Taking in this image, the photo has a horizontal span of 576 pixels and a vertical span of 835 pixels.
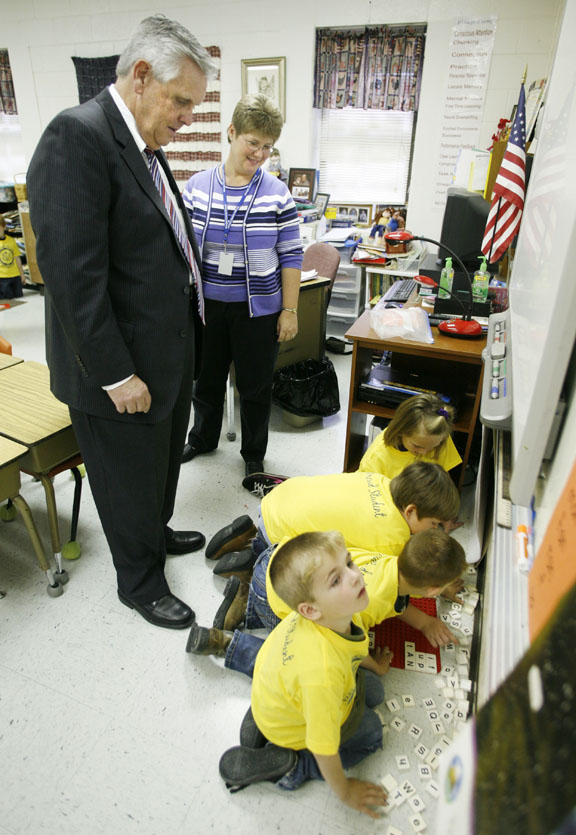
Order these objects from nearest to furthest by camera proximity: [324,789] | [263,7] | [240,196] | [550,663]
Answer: [550,663], [324,789], [240,196], [263,7]

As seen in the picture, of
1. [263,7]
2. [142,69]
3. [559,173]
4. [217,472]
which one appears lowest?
[217,472]

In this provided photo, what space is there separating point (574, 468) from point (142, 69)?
1187 mm

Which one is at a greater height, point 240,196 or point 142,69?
point 142,69

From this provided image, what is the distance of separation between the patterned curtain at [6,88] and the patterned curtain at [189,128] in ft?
3.05

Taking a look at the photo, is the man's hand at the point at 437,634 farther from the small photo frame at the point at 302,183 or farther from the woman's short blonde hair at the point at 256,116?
the small photo frame at the point at 302,183

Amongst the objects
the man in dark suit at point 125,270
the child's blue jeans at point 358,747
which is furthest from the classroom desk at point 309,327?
the child's blue jeans at point 358,747

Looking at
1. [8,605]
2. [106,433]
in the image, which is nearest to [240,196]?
[106,433]

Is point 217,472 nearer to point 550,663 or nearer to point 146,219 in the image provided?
point 146,219

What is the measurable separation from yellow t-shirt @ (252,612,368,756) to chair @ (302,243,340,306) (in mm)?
2488

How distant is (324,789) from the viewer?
48.6 inches

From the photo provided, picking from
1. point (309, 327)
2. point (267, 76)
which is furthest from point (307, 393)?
point (267, 76)

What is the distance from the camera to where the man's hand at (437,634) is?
1588mm

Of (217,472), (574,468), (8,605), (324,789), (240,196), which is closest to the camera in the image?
(574,468)

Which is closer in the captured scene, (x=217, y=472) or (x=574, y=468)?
(x=574, y=468)
